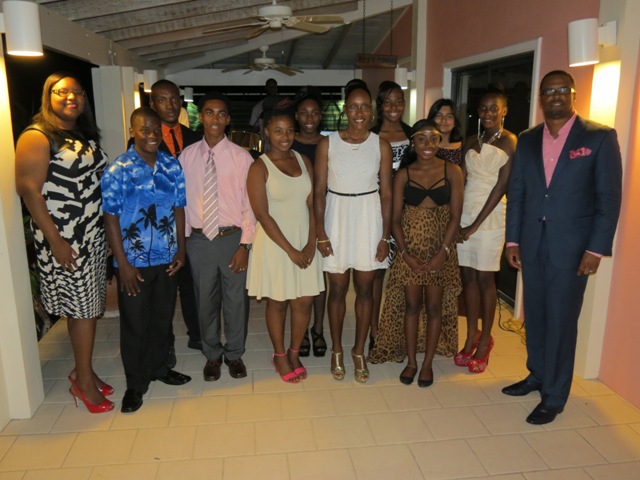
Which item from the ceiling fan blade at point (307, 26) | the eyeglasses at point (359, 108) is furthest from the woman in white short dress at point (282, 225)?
the ceiling fan blade at point (307, 26)

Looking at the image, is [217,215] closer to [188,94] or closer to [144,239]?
[144,239]

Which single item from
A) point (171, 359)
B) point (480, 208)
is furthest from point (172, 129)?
point (480, 208)

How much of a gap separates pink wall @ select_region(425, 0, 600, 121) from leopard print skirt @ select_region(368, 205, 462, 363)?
1393 millimetres

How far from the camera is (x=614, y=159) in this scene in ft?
8.09

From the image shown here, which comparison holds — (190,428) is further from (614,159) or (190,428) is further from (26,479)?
(614,159)

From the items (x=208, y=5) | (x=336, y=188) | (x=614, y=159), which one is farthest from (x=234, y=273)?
(x=208, y=5)

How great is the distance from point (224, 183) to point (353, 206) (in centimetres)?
72

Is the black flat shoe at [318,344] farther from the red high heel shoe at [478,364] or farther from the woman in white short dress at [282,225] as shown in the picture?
the red high heel shoe at [478,364]

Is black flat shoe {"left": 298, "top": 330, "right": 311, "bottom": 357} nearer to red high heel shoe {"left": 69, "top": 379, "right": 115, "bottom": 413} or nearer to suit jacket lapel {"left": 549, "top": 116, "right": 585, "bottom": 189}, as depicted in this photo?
red high heel shoe {"left": 69, "top": 379, "right": 115, "bottom": 413}

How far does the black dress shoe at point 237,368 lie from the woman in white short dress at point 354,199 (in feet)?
2.45

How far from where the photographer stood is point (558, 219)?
259 centimetres

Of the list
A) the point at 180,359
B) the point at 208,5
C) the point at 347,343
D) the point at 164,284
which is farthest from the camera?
the point at 208,5

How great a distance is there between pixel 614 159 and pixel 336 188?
1.38 metres

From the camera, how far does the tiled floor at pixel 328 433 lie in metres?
2.33
